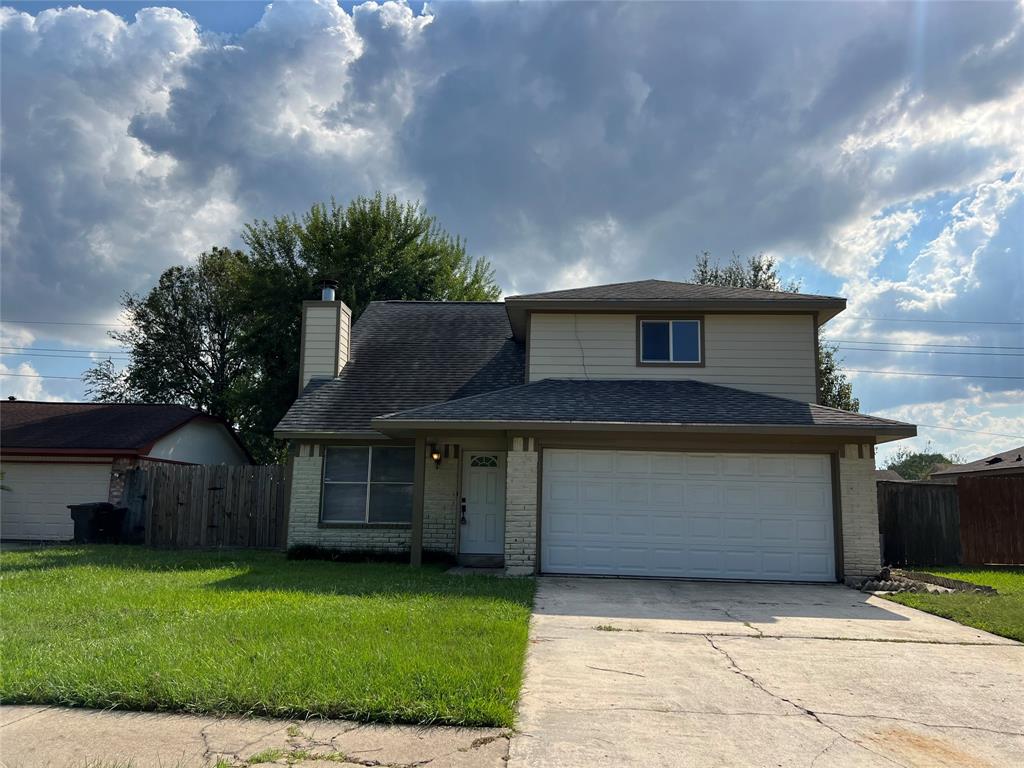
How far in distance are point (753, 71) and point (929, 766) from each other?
441 inches

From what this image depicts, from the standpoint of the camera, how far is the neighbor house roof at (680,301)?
12789mm

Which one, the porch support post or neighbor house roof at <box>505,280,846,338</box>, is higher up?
neighbor house roof at <box>505,280,846,338</box>

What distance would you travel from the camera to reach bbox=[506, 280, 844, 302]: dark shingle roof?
1296 centimetres

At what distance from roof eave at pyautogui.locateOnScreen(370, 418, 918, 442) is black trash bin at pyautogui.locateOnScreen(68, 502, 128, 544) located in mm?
8899

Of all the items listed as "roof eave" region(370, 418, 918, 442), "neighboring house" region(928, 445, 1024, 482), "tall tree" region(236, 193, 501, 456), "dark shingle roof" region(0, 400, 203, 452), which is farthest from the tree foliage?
"neighboring house" region(928, 445, 1024, 482)

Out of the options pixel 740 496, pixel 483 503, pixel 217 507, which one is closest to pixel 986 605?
pixel 740 496

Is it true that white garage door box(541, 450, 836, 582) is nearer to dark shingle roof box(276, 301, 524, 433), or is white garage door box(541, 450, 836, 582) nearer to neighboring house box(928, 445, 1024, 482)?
dark shingle roof box(276, 301, 524, 433)

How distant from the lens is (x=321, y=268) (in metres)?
27.2

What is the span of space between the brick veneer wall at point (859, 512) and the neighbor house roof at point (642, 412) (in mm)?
581

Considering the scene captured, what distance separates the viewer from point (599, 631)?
703cm

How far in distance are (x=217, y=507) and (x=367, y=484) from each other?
14.1ft

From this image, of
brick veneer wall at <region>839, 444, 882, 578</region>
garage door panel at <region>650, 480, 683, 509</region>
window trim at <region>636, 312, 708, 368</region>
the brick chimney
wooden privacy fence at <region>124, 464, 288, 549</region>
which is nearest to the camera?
brick veneer wall at <region>839, 444, 882, 578</region>

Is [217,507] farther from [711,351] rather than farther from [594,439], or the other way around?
[711,351]

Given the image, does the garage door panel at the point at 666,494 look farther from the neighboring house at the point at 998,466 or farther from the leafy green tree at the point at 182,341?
the leafy green tree at the point at 182,341
